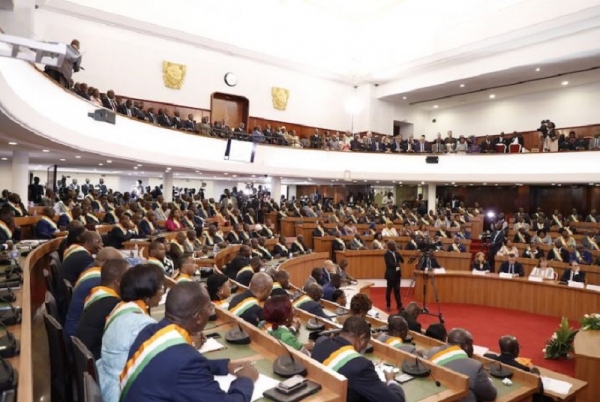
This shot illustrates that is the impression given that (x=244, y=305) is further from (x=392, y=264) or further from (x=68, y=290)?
(x=392, y=264)

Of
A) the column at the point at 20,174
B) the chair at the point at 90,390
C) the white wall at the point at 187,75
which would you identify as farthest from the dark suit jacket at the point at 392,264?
the white wall at the point at 187,75

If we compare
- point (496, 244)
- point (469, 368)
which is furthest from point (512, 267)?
point (469, 368)

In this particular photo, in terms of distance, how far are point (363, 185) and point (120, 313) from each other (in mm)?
21566

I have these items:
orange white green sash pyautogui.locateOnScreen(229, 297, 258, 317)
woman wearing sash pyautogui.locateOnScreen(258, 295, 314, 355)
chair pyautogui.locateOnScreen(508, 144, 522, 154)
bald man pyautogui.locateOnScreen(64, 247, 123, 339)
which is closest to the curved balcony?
chair pyautogui.locateOnScreen(508, 144, 522, 154)

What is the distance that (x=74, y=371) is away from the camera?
8.48 feet

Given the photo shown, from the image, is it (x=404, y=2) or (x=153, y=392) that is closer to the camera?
(x=153, y=392)

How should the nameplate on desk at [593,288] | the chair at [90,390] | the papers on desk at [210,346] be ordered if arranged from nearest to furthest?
the chair at [90,390] < the papers on desk at [210,346] < the nameplate on desk at [593,288]

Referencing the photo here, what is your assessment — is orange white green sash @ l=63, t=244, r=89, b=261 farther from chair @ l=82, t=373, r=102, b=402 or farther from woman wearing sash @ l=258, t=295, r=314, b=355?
chair @ l=82, t=373, r=102, b=402

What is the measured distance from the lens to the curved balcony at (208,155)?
6275 mm

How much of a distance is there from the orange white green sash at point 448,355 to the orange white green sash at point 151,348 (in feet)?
7.26

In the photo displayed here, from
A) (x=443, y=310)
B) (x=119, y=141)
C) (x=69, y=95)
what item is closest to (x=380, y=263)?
(x=443, y=310)

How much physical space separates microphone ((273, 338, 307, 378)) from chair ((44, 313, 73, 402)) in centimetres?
123

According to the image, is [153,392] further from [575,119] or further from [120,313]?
[575,119]

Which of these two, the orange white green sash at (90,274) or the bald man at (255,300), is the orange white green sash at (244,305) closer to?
the bald man at (255,300)
